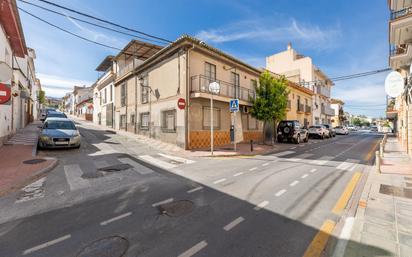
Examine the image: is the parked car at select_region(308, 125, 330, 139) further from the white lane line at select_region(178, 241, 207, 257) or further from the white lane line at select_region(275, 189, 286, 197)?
the white lane line at select_region(178, 241, 207, 257)

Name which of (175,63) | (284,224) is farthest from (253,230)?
(175,63)

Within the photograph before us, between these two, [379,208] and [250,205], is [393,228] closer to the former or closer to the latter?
[379,208]

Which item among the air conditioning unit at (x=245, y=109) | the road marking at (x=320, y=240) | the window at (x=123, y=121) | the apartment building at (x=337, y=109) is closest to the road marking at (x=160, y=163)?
the road marking at (x=320, y=240)

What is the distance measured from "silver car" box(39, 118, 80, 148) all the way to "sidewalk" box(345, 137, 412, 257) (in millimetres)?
11721

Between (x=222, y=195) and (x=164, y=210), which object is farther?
(x=222, y=195)

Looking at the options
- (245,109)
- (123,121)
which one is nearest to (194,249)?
(245,109)

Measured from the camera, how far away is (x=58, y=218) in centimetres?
365

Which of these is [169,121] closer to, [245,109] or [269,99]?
[245,109]

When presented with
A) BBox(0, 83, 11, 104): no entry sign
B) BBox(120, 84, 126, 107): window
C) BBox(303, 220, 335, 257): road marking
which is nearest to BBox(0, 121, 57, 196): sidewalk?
BBox(0, 83, 11, 104): no entry sign

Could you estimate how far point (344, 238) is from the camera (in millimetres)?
3004

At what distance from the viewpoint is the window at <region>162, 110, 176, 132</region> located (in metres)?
13.9

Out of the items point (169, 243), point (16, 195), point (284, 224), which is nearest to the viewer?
point (169, 243)

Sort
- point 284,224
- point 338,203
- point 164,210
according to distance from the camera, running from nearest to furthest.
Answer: point 284,224 < point 164,210 < point 338,203

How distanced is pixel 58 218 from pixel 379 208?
20.9 ft
